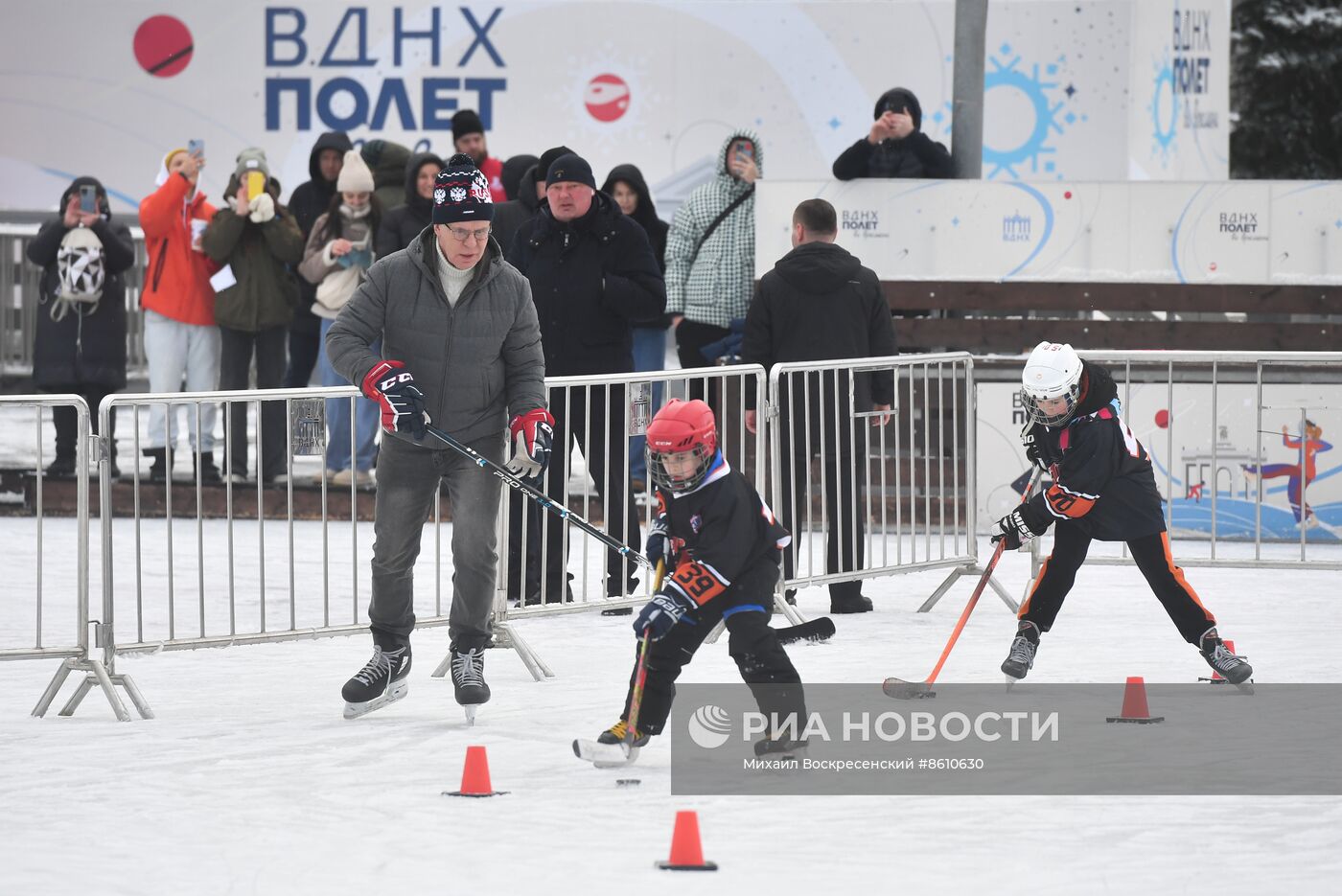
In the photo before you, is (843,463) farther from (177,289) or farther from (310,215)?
(177,289)

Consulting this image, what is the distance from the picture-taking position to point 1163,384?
12.4m

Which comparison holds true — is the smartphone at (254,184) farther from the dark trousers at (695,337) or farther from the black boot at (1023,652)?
the black boot at (1023,652)

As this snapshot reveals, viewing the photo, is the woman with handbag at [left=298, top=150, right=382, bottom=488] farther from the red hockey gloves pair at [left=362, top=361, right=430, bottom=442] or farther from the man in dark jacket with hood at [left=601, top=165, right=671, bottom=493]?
the red hockey gloves pair at [left=362, top=361, right=430, bottom=442]

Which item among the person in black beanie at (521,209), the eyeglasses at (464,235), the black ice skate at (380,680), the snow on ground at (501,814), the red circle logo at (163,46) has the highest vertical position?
the red circle logo at (163,46)

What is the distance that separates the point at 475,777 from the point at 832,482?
416 centimetres

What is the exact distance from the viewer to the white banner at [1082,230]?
12.8m

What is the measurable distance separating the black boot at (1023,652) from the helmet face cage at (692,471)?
1.92m

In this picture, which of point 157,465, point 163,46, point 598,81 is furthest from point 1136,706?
point 163,46

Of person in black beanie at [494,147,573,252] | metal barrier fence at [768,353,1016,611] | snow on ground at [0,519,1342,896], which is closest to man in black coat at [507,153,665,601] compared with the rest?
person in black beanie at [494,147,573,252]

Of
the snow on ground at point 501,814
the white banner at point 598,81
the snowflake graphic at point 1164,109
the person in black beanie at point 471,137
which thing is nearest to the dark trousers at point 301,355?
the person in black beanie at point 471,137

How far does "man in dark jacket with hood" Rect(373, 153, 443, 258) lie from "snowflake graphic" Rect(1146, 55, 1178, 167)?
634 centimetres

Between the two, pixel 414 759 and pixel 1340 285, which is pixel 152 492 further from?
pixel 1340 285

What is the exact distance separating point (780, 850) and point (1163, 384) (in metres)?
7.28

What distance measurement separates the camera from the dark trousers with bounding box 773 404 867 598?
10.0m
